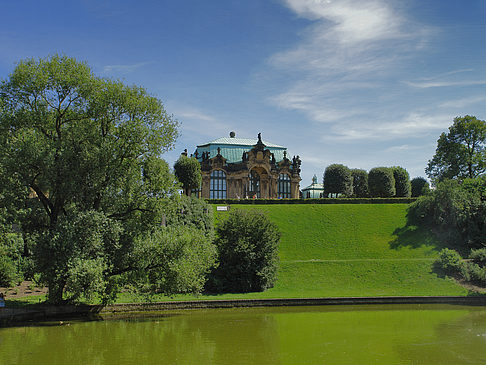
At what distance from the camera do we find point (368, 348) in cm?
1552

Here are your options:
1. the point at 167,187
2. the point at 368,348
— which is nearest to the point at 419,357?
the point at 368,348

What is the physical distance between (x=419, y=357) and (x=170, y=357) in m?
8.31

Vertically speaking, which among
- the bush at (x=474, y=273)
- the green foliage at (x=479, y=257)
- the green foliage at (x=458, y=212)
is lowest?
the bush at (x=474, y=273)

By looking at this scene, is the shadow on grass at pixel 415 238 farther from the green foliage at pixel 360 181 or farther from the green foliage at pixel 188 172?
the green foliage at pixel 360 181

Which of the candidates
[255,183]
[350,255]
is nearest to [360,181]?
[255,183]

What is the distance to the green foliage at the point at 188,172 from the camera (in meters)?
53.8

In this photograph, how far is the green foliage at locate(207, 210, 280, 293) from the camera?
102ft

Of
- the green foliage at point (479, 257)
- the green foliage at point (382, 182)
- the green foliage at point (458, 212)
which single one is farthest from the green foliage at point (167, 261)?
the green foliage at point (382, 182)

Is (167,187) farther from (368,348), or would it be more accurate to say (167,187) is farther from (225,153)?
(225,153)

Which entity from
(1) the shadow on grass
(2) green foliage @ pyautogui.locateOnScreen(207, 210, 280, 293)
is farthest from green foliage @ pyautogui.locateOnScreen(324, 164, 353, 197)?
(2) green foliage @ pyautogui.locateOnScreen(207, 210, 280, 293)

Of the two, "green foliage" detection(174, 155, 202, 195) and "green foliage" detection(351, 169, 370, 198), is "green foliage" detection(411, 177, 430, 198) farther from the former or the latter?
"green foliage" detection(174, 155, 202, 195)

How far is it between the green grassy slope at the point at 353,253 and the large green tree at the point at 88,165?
1080 cm

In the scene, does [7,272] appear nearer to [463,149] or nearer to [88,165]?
[88,165]

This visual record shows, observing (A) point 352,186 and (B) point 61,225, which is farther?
(A) point 352,186
